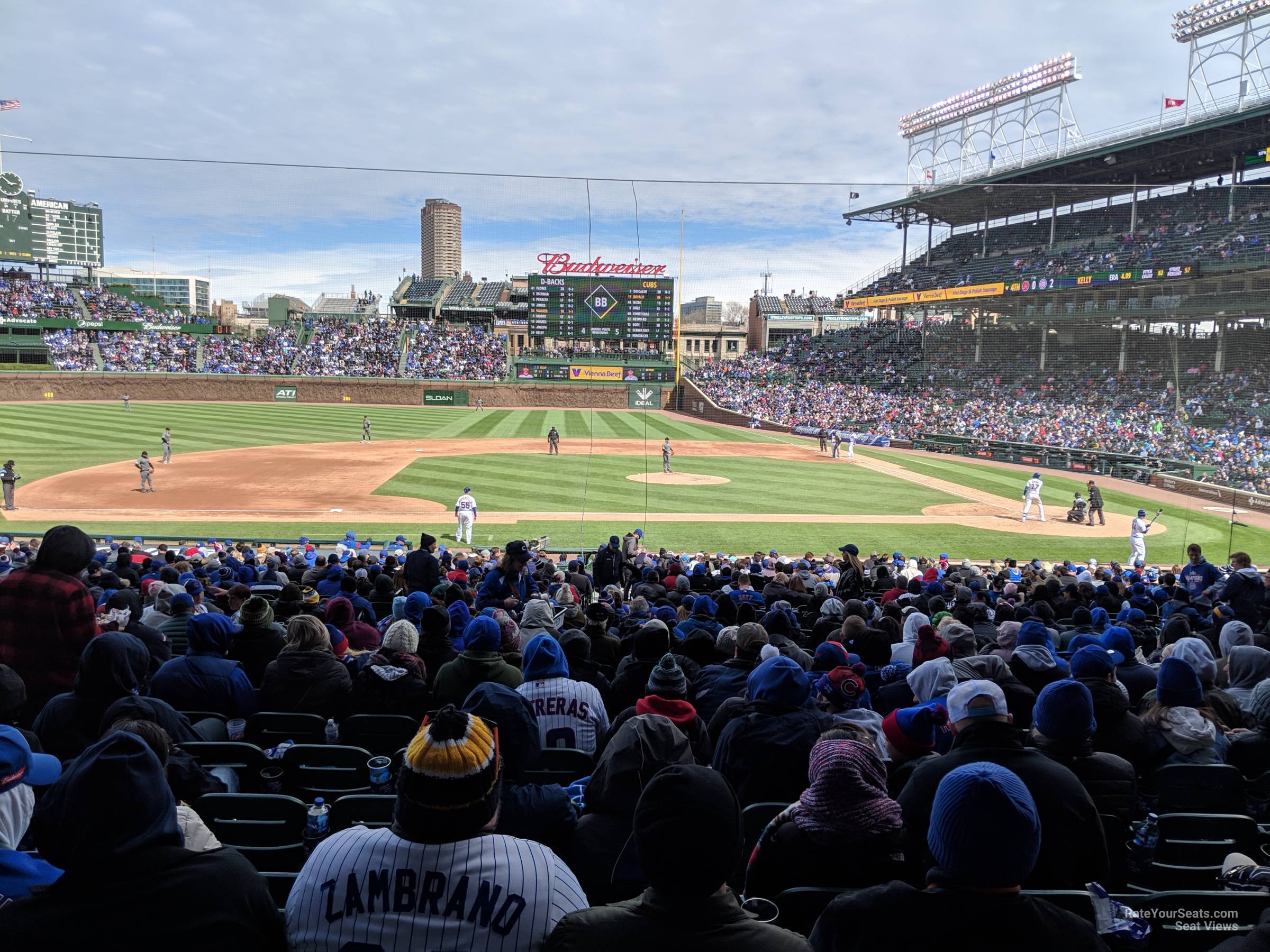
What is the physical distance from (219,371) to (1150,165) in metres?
72.3

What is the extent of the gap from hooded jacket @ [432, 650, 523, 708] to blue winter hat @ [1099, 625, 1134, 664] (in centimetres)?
507

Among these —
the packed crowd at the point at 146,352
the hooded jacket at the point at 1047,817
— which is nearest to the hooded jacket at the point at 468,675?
the hooded jacket at the point at 1047,817

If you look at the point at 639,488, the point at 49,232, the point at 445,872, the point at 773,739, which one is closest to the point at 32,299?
the point at 49,232

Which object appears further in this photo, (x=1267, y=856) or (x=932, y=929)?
(x=1267, y=856)

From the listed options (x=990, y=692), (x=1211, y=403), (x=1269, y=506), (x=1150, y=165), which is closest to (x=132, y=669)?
(x=990, y=692)

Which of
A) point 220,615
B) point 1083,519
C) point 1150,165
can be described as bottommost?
point 1083,519

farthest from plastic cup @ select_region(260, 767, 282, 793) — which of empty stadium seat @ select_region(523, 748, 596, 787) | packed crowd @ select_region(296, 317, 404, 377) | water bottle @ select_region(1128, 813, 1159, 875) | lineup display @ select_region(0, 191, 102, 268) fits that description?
lineup display @ select_region(0, 191, 102, 268)

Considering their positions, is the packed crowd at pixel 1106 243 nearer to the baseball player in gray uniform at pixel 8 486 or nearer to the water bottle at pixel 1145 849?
the water bottle at pixel 1145 849

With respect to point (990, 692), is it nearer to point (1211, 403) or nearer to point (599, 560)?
point (599, 560)

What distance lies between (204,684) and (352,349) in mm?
79604

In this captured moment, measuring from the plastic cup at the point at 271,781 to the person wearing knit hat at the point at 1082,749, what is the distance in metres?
4.51

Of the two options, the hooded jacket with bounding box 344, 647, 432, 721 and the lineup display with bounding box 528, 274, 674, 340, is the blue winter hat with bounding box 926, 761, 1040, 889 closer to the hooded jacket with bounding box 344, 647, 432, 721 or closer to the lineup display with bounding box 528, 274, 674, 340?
the hooded jacket with bounding box 344, 647, 432, 721

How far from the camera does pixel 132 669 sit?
4770 mm

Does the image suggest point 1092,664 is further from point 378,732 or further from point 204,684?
point 204,684
